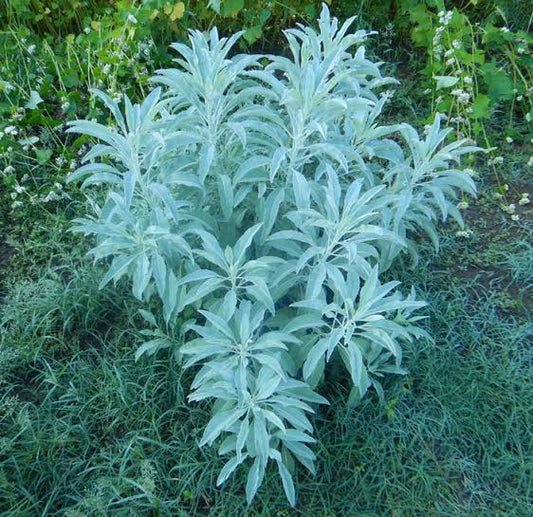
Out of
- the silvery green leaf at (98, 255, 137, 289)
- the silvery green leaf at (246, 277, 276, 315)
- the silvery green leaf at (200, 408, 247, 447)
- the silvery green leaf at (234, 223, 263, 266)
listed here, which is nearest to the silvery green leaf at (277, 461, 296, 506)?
the silvery green leaf at (200, 408, 247, 447)

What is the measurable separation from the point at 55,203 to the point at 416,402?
2024 millimetres

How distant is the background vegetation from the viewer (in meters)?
2.07

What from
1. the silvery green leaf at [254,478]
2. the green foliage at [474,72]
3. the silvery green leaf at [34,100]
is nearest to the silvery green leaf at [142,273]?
the silvery green leaf at [254,478]

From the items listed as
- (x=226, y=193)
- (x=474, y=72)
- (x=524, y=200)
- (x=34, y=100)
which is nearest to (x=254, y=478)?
(x=226, y=193)

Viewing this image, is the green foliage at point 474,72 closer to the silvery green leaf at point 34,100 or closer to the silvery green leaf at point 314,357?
the silvery green leaf at point 314,357

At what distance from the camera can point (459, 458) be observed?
7.09 ft

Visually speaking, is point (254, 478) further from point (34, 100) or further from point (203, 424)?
point (34, 100)

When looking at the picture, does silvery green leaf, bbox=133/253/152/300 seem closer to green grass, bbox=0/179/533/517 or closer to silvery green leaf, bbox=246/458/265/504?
green grass, bbox=0/179/533/517

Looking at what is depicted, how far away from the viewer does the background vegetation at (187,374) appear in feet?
6.79

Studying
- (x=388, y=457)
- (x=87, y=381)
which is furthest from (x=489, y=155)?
(x=87, y=381)

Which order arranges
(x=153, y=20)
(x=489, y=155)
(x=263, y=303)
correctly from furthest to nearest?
(x=153, y=20) < (x=489, y=155) < (x=263, y=303)

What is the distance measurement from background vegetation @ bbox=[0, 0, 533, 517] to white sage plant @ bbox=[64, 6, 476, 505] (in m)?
0.19

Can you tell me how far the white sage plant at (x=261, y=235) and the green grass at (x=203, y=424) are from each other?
0.15 meters

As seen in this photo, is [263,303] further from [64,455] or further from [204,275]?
[64,455]
